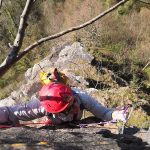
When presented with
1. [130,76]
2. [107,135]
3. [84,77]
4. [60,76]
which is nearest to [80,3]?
[130,76]

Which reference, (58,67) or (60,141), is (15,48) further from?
(58,67)

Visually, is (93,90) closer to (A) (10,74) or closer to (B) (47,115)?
(B) (47,115)

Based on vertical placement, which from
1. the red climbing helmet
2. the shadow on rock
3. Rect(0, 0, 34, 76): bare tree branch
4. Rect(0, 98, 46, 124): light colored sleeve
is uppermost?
Rect(0, 0, 34, 76): bare tree branch

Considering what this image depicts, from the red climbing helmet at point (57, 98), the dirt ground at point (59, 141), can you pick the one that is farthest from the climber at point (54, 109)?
the dirt ground at point (59, 141)

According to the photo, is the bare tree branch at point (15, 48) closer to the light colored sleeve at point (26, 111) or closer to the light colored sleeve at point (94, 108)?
the light colored sleeve at point (26, 111)

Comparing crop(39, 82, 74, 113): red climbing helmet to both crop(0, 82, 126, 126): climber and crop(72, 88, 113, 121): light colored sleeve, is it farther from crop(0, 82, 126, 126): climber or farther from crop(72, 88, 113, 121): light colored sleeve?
crop(72, 88, 113, 121): light colored sleeve

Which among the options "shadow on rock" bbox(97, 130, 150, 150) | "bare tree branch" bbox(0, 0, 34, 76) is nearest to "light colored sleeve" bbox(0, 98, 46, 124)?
"shadow on rock" bbox(97, 130, 150, 150)

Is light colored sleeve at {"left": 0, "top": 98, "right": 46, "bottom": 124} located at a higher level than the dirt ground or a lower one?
higher

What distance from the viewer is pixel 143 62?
65.6 feet

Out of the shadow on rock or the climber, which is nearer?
the shadow on rock

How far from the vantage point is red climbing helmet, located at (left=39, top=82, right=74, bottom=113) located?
584 centimetres

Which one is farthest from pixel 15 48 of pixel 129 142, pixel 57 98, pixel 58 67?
pixel 58 67

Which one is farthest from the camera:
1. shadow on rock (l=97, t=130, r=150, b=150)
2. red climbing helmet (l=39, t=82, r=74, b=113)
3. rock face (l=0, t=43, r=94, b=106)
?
rock face (l=0, t=43, r=94, b=106)

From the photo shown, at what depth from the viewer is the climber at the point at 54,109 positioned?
231 inches
